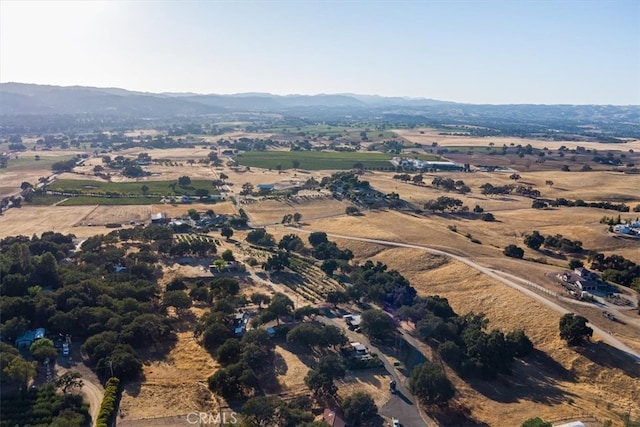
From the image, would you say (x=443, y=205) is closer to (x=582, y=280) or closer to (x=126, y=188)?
(x=582, y=280)

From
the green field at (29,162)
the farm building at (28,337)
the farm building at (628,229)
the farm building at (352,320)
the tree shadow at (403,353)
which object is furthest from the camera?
the green field at (29,162)

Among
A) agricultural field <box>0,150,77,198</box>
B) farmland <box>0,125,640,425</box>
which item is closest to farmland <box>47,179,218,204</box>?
farmland <box>0,125,640,425</box>

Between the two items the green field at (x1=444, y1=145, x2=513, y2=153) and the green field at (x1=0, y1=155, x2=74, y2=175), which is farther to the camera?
the green field at (x1=444, y1=145, x2=513, y2=153)

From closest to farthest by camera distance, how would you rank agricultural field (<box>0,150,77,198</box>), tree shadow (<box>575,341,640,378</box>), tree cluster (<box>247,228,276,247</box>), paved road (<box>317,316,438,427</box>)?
paved road (<box>317,316,438,427</box>)
tree shadow (<box>575,341,640,378</box>)
tree cluster (<box>247,228,276,247</box>)
agricultural field (<box>0,150,77,198</box>)

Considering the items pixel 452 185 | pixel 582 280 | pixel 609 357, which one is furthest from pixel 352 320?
pixel 452 185

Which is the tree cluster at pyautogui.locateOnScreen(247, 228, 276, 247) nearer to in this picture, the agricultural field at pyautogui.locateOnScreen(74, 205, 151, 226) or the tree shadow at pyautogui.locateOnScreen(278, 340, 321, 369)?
the agricultural field at pyautogui.locateOnScreen(74, 205, 151, 226)

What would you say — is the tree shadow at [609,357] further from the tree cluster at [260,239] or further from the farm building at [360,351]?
the tree cluster at [260,239]

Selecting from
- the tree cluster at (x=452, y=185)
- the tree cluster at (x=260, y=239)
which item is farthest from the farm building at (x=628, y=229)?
the tree cluster at (x=260, y=239)

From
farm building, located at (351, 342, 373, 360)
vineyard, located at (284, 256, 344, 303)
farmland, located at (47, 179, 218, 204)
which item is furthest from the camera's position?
farmland, located at (47, 179, 218, 204)
